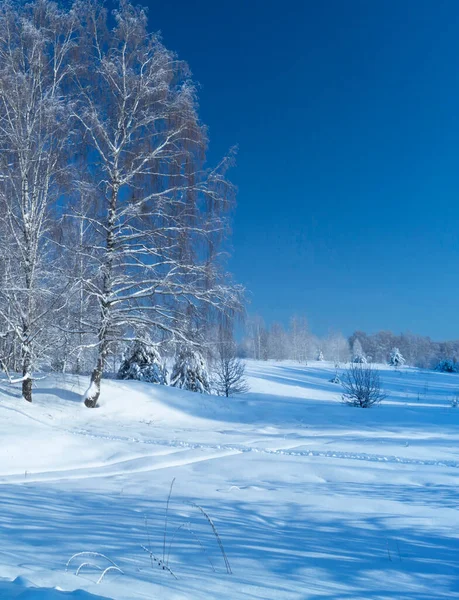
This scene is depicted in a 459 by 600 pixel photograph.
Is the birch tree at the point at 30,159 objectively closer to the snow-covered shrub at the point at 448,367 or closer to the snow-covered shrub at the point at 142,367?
the snow-covered shrub at the point at 142,367

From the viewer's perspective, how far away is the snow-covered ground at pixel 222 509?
9.20ft

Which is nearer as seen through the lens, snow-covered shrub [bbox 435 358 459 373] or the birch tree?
the birch tree

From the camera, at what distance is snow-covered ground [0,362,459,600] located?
280cm

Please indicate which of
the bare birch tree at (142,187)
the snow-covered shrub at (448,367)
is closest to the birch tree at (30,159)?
the bare birch tree at (142,187)

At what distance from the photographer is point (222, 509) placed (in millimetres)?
4469

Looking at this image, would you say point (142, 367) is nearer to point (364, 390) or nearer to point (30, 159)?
point (364, 390)

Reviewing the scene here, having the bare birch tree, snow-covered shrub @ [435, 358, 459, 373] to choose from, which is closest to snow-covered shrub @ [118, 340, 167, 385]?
the bare birch tree

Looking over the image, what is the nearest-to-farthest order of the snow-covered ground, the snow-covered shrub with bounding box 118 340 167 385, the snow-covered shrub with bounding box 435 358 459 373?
1. the snow-covered ground
2. the snow-covered shrub with bounding box 118 340 167 385
3. the snow-covered shrub with bounding box 435 358 459 373

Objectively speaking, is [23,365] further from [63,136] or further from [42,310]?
[63,136]

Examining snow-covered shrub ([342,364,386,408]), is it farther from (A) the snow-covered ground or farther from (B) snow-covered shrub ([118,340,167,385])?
(A) the snow-covered ground

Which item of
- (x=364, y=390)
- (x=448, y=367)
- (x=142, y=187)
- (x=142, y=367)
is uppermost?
(x=142, y=187)

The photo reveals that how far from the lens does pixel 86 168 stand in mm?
11258

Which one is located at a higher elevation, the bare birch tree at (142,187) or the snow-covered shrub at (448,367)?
the bare birch tree at (142,187)

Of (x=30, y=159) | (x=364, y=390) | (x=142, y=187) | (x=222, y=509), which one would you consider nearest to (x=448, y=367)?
(x=364, y=390)
